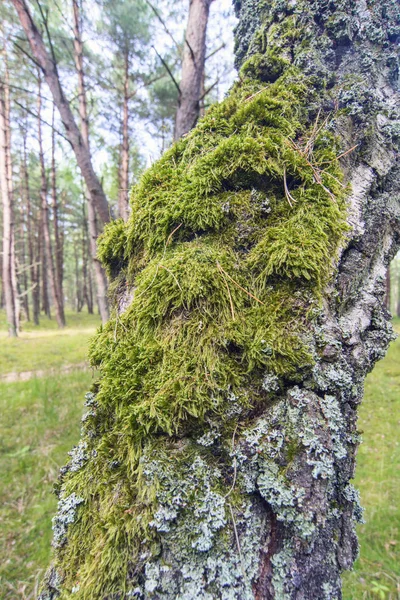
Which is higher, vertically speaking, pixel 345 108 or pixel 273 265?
pixel 345 108

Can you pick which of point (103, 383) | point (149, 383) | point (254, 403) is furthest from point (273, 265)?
point (103, 383)

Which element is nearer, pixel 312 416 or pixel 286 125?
pixel 312 416

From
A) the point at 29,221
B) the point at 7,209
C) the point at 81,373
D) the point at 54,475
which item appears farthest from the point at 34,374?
the point at 29,221

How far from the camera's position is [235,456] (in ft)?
2.79

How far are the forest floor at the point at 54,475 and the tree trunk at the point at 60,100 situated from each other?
232cm

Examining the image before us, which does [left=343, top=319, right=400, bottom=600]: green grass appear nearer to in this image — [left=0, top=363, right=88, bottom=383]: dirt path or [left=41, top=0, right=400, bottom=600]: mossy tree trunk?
[left=41, top=0, right=400, bottom=600]: mossy tree trunk

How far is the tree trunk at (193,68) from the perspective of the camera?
3900 mm

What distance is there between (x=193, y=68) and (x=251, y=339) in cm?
439

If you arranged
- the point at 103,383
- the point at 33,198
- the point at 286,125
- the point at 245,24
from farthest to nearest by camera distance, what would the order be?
the point at 33,198 < the point at 245,24 < the point at 286,125 < the point at 103,383

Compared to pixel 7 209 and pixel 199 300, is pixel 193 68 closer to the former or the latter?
pixel 199 300

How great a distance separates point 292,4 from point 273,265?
1.33 metres

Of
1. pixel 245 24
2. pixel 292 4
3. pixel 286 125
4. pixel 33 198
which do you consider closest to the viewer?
pixel 286 125

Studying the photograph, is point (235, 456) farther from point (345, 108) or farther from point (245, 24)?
point (245, 24)

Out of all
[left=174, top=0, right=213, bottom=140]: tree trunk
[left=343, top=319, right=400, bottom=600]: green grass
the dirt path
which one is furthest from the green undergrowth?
the dirt path
